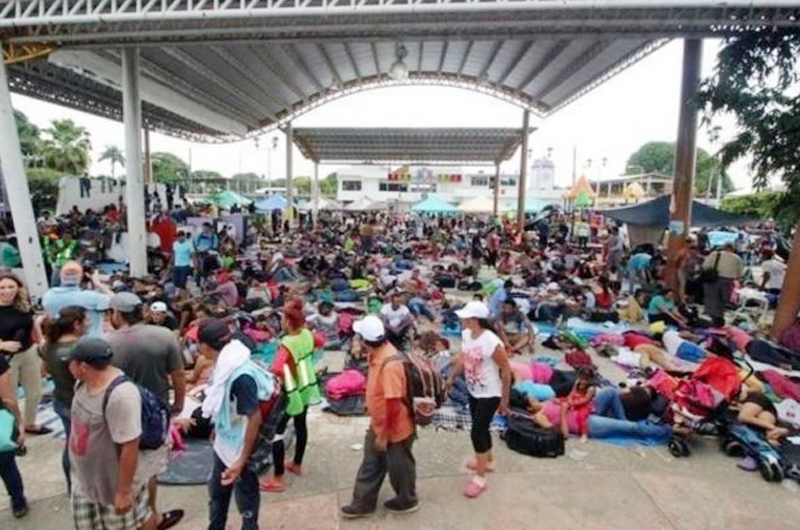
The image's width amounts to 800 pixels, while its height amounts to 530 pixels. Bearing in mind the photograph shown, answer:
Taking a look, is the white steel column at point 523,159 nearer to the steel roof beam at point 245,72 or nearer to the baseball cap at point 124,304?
the steel roof beam at point 245,72

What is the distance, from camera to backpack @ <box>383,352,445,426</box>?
3.53 meters

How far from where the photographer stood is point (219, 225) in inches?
740

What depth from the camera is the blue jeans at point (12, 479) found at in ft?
11.6

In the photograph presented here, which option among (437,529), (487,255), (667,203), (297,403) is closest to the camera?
(437,529)

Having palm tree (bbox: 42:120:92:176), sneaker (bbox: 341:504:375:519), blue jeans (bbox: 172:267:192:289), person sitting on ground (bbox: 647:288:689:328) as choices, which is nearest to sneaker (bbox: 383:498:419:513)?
sneaker (bbox: 341:504:375:519)

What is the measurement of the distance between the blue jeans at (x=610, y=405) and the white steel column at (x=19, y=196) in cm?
990

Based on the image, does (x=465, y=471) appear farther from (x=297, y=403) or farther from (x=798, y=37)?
(x=798, y=37)

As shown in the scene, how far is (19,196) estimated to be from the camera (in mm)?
9875

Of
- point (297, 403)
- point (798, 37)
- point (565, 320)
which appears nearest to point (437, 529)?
point (297, 403)

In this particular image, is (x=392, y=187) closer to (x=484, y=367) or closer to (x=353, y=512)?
(x=484, y=367)

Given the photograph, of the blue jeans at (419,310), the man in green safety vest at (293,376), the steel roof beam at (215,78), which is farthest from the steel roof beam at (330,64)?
the man in green safety vest at (293,376)

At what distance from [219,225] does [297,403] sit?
16.0 metres

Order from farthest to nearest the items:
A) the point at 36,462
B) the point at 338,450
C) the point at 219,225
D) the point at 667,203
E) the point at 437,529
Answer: the point at 219,225 → the point at 667,203 → the point at 338,450 → the point at 36,462 → the point at 437,529

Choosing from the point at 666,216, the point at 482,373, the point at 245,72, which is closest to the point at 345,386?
the point at 482,373
